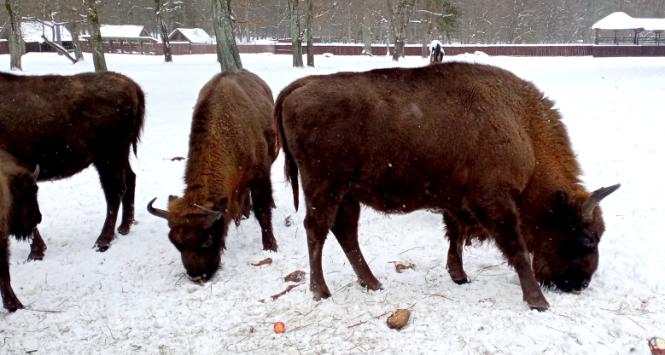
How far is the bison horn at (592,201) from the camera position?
4.08 meters

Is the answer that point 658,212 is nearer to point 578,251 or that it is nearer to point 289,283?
point 578,251

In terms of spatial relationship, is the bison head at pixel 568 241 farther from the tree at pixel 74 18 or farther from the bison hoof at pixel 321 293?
the tree at pixel 74 18

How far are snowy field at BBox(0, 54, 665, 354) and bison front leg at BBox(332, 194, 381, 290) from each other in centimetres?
12

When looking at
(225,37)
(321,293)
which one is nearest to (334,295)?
(321,293)

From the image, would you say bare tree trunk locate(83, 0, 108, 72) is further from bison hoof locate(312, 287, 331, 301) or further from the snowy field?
bison hoof locate(312, 287, 331, 301)

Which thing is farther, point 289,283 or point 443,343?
point 289,283

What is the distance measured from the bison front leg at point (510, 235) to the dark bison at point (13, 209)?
423cm

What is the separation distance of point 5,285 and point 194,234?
5.69ft

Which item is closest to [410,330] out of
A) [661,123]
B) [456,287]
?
[456,287]

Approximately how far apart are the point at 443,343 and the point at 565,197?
5.04ft

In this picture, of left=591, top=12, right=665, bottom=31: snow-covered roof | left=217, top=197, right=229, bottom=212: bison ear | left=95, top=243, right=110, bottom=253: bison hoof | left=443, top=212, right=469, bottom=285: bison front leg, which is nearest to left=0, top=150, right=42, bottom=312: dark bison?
left=95, top=243, right=110, bottom=253: bison hoof

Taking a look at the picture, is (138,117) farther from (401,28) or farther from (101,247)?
(401,28)

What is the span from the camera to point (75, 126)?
643 centimetres

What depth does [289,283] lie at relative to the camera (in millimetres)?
5047
